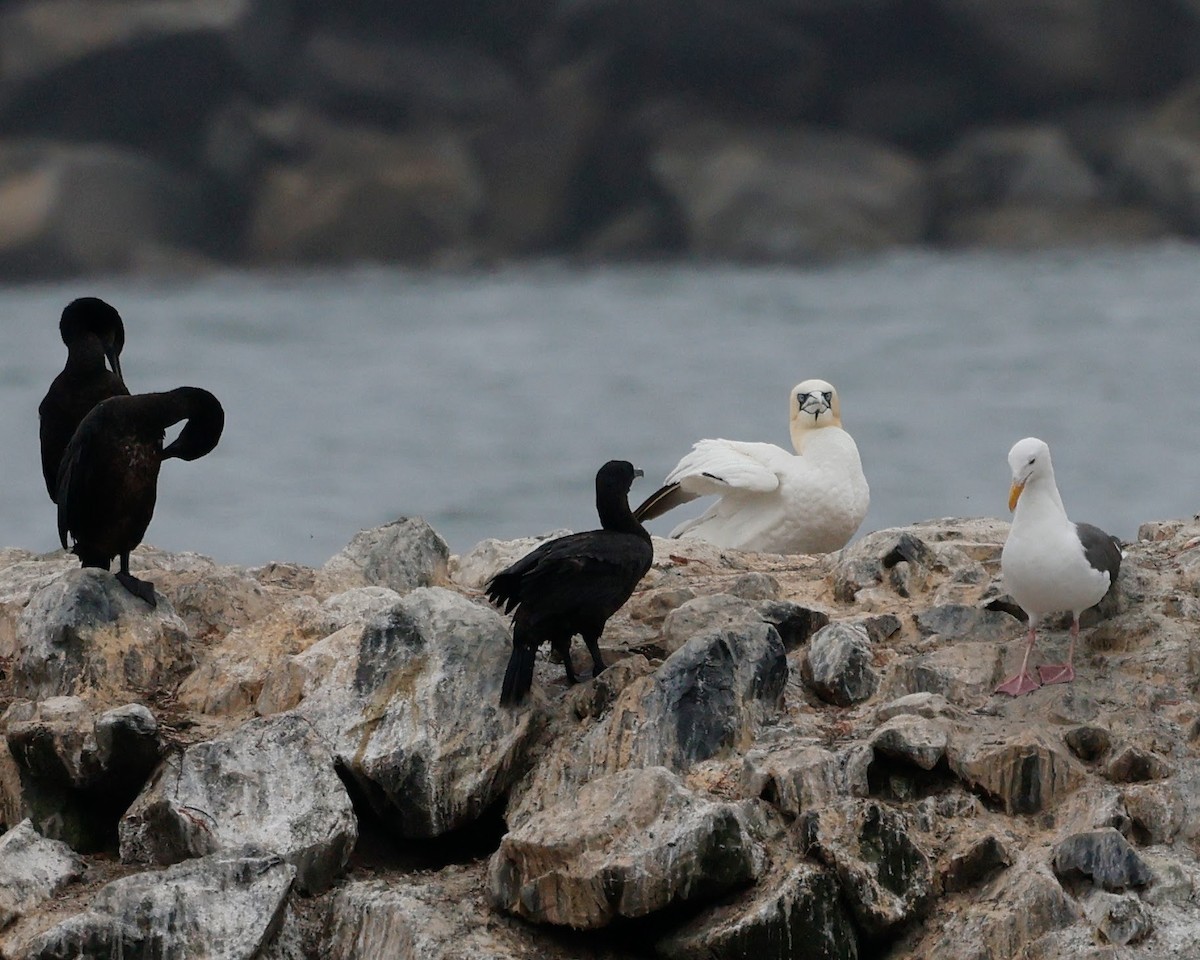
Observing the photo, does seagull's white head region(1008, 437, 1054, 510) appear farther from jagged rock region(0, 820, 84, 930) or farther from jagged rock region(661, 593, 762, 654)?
jagged rock region(0, 820, 84, 930)

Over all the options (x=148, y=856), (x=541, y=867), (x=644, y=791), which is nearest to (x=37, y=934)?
(x=148, y=856)

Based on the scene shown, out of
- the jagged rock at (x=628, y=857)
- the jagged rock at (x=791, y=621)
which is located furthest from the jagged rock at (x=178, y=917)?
the jagged rock at (x=791, y=621)

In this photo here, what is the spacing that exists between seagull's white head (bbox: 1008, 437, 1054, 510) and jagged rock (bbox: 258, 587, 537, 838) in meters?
1.96

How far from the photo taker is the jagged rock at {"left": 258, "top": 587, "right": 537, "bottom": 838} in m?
6.25

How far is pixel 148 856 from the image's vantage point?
6137 mm

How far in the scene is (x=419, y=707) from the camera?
6418 millimetres

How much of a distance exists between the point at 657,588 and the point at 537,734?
145 centimetres

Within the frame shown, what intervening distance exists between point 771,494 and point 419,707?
4457 millimetres

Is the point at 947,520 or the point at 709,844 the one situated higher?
the point at 947,520

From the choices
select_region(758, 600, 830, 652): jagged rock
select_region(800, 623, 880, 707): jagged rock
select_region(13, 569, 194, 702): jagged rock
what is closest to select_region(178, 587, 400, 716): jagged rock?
select_region(13, 569, 194, 702): jagged rock

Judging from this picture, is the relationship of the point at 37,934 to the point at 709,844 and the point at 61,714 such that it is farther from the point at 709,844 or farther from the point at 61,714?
the point at 709,844

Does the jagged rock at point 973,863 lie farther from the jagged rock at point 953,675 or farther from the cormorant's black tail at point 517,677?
the cormorant's black tail at point 517,677

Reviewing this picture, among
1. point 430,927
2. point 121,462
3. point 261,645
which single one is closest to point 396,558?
point 261,645

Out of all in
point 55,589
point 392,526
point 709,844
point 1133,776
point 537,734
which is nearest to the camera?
point 709,844
